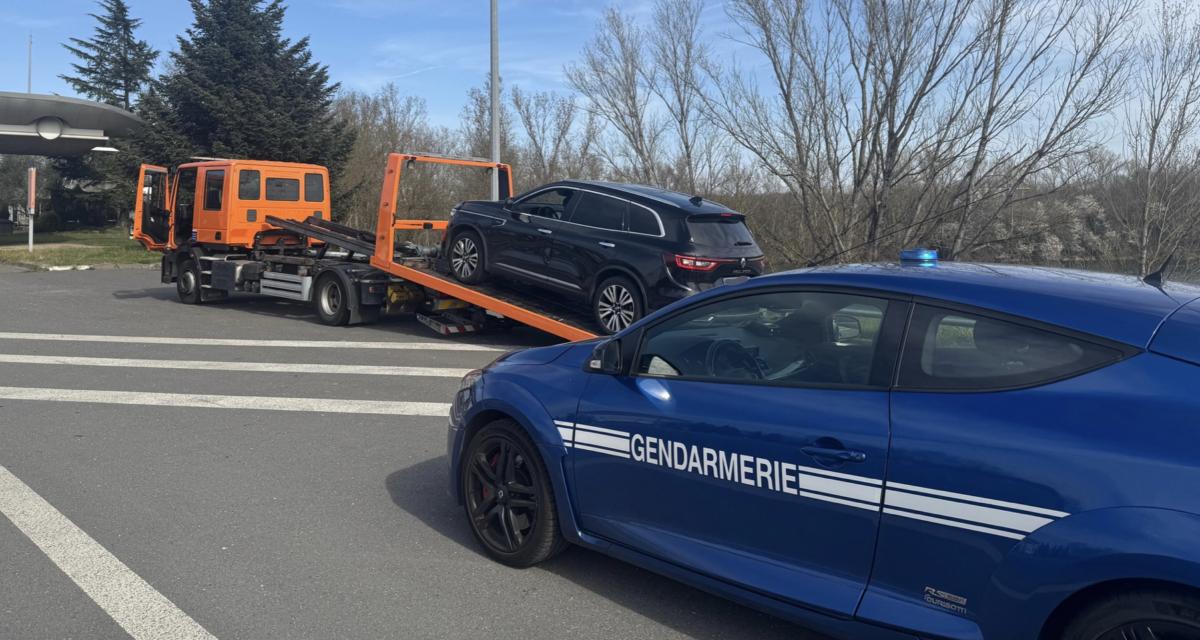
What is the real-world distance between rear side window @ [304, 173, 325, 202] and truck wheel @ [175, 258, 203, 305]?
2268 millimetres

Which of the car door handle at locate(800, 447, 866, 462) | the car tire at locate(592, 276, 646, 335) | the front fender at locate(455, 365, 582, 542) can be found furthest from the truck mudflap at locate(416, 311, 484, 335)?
the car door handle at locate(800, 447, 866, 462)

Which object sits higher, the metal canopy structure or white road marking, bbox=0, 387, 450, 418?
the metal canopy structure

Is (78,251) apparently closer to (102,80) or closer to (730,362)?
(102,80)

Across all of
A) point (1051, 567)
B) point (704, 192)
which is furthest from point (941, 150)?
point (1051, 567)

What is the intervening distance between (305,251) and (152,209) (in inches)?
142

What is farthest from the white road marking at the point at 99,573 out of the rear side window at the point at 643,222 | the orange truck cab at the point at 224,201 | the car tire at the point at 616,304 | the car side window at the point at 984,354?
the orange truck cab at the point at 224,201

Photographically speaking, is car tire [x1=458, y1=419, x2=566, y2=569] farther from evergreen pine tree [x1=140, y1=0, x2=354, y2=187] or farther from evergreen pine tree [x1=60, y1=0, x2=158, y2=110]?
evergreen pine tree [x1=60, y1=0, x2=158, y2=110]

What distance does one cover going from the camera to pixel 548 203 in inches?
Answer: 439

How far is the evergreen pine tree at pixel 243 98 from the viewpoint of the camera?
30.7 m

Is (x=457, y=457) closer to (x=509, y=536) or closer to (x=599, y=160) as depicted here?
(x=509, y=536)

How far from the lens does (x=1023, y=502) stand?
2781 mm

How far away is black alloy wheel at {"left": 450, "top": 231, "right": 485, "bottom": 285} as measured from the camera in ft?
39.0

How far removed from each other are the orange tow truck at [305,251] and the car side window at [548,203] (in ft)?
3.63

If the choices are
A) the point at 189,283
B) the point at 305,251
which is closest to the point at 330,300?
the point at 305,251
